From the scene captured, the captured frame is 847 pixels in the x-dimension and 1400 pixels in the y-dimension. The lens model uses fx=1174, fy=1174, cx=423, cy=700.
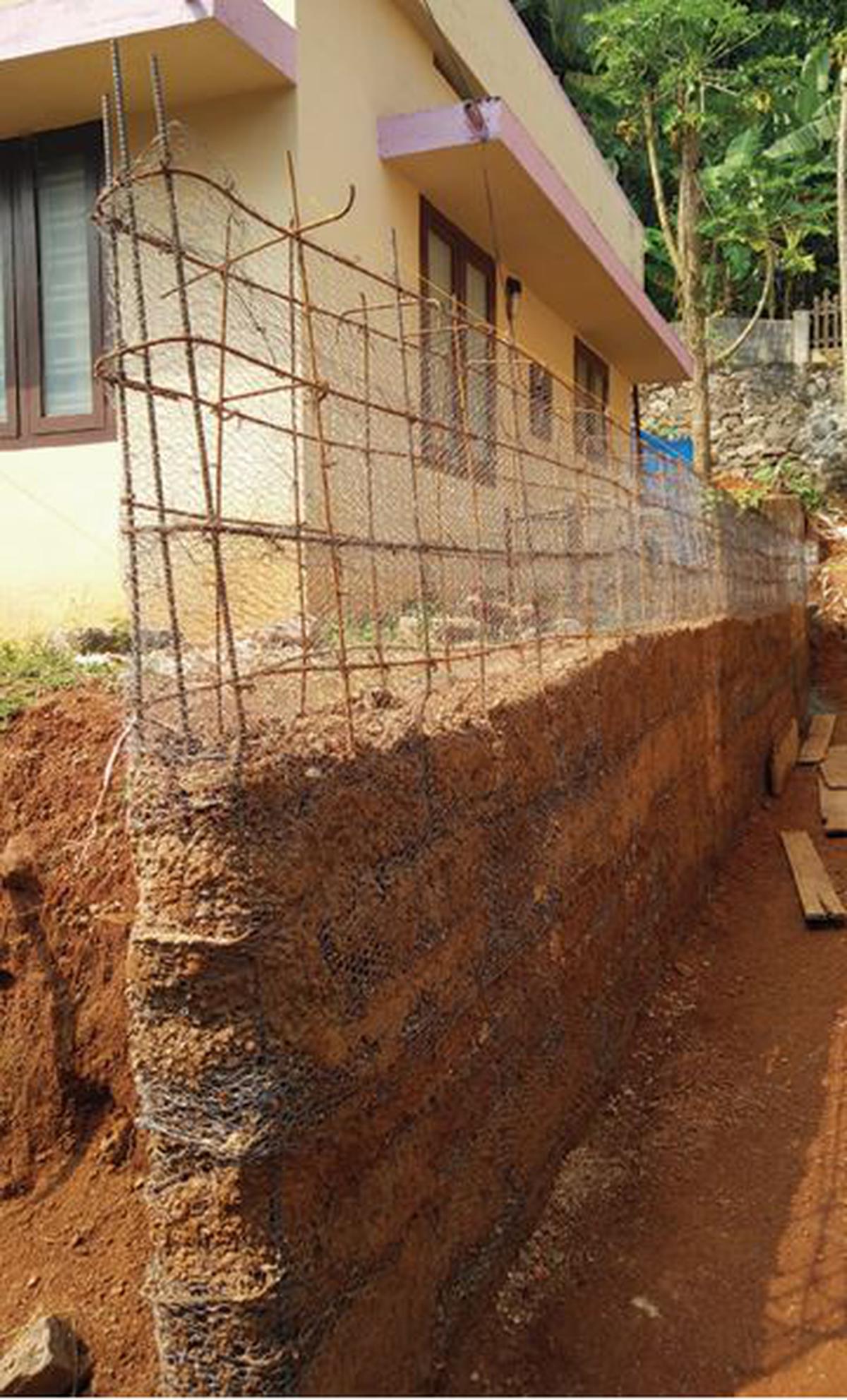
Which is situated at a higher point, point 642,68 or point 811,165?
point 811,165

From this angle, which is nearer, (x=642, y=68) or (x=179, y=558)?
(x=179, y=558)

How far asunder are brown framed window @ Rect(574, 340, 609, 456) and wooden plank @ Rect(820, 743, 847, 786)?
3.88m

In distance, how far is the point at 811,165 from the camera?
22.3 metres

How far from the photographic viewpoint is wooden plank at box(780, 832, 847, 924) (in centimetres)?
722

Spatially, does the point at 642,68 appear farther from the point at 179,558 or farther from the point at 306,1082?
the point at 306,1082

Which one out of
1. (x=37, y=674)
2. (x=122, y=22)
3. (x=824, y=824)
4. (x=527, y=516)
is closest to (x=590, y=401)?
(x=824, y=824)

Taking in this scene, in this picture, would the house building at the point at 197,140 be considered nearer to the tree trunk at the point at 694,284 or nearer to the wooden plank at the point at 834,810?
the wooden plank at the point at 834,810

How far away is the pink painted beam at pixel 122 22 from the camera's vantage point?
6.03 m

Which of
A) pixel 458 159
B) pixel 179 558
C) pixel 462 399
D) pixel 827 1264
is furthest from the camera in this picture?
pixel 458 159

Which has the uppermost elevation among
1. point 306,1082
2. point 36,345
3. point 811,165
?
point 811,165

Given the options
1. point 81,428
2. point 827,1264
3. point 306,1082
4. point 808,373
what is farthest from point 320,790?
point 808,373

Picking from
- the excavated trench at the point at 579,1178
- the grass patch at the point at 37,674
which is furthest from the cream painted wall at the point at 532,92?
the excavated trench at the point at 579,1178

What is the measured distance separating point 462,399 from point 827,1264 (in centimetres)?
321

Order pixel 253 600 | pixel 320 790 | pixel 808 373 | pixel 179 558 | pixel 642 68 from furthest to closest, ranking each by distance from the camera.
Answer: pixel 808 373, pixel 642 68, pixel 253 600, pixel 179 558, pixel 320 790
